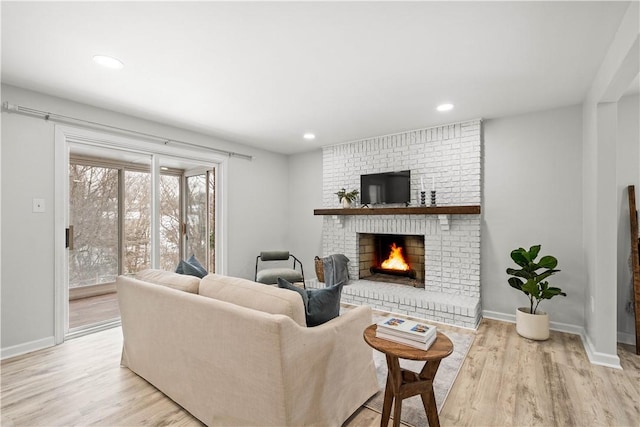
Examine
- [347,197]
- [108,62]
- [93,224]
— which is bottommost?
[93,224]

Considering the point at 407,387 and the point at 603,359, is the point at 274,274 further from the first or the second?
the point at 603,359

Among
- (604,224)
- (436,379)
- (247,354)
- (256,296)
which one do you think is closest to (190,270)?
(256,296)

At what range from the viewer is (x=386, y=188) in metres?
4.26

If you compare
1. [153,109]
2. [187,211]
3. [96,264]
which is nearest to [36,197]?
[96,264]

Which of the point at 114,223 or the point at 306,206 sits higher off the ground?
the point at 306,206

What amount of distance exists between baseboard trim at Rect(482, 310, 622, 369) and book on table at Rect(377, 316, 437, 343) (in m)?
2.04

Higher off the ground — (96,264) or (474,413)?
(96,264)

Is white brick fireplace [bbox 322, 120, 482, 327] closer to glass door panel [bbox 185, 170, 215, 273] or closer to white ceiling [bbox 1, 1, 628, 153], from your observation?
white ceiling [bbox 1, 1, 628, 153]

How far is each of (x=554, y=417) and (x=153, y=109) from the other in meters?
4.21

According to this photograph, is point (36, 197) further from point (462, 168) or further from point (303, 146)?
point (462, 168)

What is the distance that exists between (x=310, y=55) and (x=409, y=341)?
194cm

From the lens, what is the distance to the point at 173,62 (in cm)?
225

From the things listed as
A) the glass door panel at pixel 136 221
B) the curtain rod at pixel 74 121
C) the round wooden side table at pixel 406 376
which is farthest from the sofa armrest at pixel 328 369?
the curtain rod at pixel 74 121

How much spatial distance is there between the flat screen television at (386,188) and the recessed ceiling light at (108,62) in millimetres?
3134
